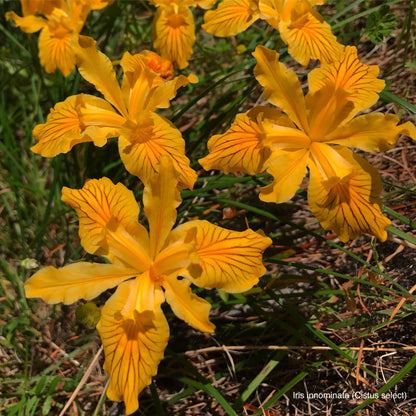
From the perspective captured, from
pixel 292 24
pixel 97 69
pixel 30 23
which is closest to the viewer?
pixel 97 69

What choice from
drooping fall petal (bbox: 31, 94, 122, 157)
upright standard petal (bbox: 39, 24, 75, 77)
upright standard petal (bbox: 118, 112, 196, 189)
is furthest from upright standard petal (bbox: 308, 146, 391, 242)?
upright standard petal (bbox: 39, 24, 75, 77)

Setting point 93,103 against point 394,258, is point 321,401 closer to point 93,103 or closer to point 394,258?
point 394,258

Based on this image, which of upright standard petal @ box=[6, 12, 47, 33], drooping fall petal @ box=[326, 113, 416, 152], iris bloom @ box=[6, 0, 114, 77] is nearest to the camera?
drooping fall petal @ box=[326, 113, 416, 152]

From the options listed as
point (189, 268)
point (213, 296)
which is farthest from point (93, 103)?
point (213, 296)

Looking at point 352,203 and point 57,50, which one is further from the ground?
point 57,50

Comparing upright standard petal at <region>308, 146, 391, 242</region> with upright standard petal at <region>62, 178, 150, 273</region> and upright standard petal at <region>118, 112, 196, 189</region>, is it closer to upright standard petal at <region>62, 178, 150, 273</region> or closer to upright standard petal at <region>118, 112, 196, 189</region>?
upright standard petal at <region>118, 112, 196, 189</region>

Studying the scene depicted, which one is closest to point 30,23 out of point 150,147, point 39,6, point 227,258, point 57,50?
point 39,6

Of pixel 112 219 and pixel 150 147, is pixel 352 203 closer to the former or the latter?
pixel 150 147
